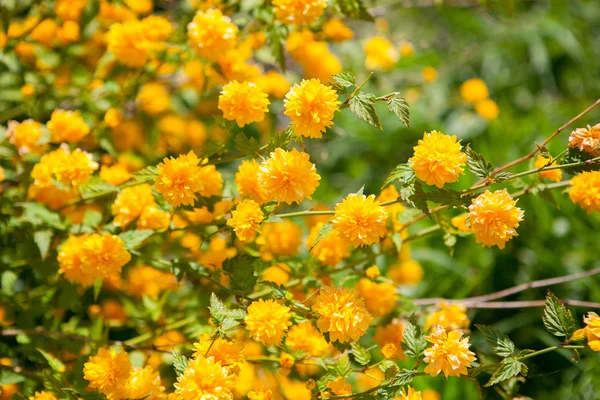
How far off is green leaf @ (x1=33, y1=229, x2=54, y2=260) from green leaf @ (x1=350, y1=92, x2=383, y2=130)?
2.56ft

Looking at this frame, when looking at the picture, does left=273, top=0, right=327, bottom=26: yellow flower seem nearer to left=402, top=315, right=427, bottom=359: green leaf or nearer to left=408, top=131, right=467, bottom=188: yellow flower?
left=408, top=131, right=467, bottom=188: yellow flower

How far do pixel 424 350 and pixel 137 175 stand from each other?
660 millimetres

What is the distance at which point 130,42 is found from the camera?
161 cm

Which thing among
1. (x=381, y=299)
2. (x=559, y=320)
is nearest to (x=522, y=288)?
(x=381, y=299)

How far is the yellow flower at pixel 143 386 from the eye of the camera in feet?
3.91

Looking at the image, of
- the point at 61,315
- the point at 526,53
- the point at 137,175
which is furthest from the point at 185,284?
the point at 526,53

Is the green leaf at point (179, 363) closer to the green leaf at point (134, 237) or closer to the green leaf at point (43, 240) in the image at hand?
the green leaf at point (134, 237)

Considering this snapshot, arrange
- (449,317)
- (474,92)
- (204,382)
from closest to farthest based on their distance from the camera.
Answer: (204,382)
(449,317)
(474,92)

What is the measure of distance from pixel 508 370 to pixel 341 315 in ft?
0.99

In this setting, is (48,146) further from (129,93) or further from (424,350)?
(424,350)

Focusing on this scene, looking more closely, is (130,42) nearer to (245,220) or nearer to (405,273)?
(245,220)

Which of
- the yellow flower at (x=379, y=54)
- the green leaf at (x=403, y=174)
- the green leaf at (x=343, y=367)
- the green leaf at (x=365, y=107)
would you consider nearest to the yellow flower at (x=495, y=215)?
the green leaf at (x=403, y=174)

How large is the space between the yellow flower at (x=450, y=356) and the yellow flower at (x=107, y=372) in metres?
0.59

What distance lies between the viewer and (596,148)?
1052 mm
